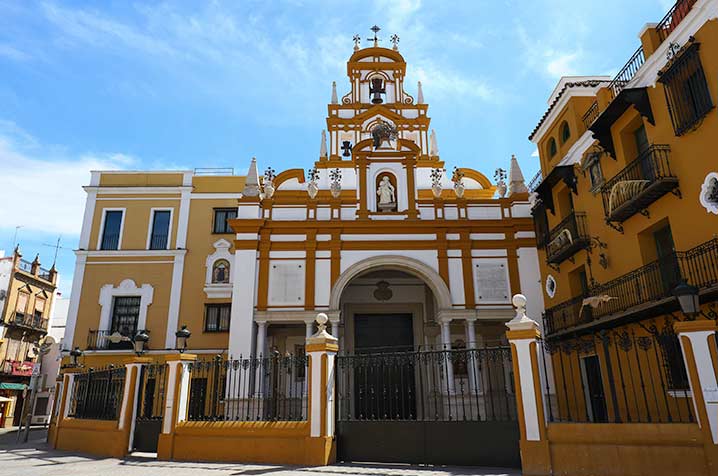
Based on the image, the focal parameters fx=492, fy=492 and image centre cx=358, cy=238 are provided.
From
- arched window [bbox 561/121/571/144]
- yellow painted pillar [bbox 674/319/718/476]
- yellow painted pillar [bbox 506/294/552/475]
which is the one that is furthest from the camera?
arched window [bbox 561/121/571/144]

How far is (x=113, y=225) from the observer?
2047cm

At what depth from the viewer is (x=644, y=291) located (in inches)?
418

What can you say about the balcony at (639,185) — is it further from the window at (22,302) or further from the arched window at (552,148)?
the window at (22,302)

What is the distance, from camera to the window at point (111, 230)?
2023 centimetres

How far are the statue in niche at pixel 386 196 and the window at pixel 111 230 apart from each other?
440 inches

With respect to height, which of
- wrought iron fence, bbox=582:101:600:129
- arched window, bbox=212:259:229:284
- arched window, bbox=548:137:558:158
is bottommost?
arched window, bbox=212:259:229:284

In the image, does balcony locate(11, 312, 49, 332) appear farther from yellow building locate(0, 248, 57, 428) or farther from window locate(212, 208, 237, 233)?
window locate(212, 208, 237, 233)

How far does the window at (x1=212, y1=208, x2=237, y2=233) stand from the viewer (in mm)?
20625

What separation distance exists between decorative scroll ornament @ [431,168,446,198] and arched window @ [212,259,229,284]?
893 centimetres

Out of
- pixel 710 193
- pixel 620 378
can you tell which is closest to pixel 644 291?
pixel 620 378

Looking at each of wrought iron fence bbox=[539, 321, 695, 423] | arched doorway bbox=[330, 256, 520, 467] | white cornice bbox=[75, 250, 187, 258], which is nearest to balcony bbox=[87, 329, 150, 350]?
white cornice bbox=[75, 250, 187, 258]

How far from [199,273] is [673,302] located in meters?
16.4

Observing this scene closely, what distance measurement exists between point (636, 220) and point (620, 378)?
3589 mm

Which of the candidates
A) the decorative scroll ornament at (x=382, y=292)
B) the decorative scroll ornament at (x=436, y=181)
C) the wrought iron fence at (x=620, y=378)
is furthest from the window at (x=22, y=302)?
the wrought iron fence at (x=620, y=378)
